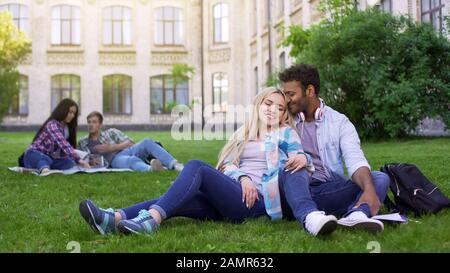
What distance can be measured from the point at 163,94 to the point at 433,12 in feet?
75.7

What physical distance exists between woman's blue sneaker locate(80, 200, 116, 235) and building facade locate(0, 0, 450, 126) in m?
32.7

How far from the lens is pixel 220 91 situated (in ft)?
125

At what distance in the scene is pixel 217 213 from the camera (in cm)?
485

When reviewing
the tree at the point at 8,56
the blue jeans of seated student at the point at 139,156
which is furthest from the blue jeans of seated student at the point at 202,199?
the tree at the point at 8,56

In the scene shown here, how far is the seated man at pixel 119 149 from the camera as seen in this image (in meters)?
9.95

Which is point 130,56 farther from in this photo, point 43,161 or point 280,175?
point 280,175

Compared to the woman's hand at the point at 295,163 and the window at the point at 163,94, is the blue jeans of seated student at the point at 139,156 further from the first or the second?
the window at the point at 163,94

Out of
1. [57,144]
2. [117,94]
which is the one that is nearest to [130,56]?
[117,94]

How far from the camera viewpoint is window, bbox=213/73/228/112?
1485 inches

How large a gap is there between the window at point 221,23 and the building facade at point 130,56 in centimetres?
6

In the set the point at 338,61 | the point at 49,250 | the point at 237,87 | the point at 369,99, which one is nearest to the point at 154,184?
the point at 49,250

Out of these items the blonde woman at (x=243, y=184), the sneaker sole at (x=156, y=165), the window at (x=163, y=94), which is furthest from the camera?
the window at (x=163, y=94)
